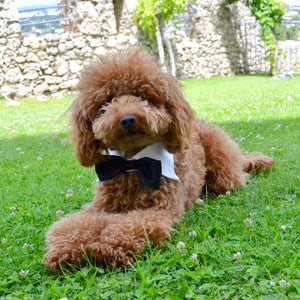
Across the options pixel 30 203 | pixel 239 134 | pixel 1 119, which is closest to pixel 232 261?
pixel 30 203

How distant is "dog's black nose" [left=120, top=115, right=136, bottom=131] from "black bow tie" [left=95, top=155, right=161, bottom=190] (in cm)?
43

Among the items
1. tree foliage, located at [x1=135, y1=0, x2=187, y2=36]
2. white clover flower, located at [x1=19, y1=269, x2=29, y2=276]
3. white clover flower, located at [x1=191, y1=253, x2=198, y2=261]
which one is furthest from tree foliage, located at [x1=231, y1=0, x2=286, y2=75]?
white clover flower, located at [x1=19, y1=269, x2=29, y2=276]

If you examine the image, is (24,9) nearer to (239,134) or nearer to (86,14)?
(86,14)

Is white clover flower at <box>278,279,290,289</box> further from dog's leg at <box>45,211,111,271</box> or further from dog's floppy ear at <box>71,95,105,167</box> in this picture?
dog's floppy ear at <box>71,95,105,167</box>

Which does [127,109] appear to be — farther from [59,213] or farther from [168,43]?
[168,43]

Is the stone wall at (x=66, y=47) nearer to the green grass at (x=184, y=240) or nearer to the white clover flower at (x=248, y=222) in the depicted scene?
the green grass at (x=184, y=240)

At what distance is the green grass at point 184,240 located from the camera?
212cm

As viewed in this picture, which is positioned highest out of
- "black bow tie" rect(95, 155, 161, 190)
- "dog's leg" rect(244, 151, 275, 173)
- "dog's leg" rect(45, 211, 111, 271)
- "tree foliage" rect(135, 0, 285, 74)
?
"tree foliage" rect(135, 0, 285, 74)

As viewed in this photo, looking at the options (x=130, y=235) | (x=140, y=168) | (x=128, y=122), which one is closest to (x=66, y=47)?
(x=140, y=168)

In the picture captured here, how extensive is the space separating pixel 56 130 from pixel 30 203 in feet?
14.6

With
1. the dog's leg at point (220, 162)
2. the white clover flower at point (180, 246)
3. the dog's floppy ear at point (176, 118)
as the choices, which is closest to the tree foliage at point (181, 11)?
the dog's leg at point (220, 162)

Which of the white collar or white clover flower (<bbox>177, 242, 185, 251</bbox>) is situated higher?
the white collar

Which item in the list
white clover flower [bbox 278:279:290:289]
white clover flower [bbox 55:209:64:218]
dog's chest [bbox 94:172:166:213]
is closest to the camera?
white clover flower [bbox 278:279:290:289]

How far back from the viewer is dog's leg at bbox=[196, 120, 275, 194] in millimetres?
3941
